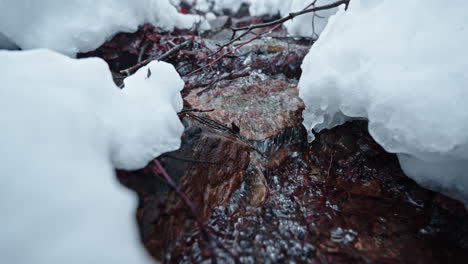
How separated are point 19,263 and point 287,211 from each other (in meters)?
1.23

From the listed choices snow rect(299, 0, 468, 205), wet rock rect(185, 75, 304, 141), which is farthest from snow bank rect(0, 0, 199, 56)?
snow rect(299, 0, 468, 205)

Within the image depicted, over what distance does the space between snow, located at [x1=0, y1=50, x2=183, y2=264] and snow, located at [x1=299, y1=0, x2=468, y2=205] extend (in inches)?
46.2

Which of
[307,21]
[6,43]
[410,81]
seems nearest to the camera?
[410,81]

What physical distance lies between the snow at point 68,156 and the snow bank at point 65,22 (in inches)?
72.2

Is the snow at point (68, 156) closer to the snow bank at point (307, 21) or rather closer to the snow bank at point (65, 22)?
the snow bank at point (65, 22)

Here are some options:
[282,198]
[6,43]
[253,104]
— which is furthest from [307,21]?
[6,43]

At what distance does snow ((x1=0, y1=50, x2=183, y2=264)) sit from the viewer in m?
0.65

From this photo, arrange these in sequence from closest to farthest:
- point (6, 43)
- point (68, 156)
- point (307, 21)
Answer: point (68, 156) < point (6, 43) < point (307, 21)

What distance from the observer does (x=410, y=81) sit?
1.13 metres

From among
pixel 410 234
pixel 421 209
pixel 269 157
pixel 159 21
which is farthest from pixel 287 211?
pixel 159 21

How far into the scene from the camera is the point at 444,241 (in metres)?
1.20

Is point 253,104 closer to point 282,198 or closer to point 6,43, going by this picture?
point 282,198

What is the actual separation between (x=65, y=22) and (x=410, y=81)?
10.8 ft

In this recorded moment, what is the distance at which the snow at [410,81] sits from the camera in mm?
1036
